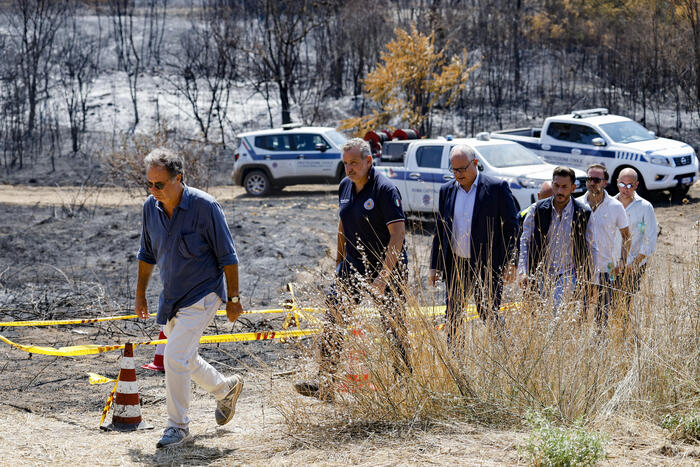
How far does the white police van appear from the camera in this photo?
21172 mm

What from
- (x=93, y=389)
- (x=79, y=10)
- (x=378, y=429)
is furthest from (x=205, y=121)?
(x=378, y=429)

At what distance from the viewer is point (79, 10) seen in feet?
155

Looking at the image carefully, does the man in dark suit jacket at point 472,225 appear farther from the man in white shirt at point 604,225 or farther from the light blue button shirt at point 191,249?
the light blue button shirt at point 191,249

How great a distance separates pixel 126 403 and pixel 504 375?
8.27 feet

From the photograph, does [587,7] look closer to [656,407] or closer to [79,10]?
[79,10]

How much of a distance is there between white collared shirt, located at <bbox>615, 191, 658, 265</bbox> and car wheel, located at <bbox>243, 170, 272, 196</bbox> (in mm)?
15172

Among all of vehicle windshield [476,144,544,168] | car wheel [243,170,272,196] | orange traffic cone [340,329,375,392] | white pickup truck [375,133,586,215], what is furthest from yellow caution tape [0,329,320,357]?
car wheel [243,170,272,196]

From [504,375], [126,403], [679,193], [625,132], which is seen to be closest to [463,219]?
[504,375]

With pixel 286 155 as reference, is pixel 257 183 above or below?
below

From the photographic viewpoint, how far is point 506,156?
15391 millimetres

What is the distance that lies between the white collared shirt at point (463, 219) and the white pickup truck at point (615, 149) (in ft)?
40.0

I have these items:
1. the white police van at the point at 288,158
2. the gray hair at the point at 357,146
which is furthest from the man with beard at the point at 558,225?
the white police van at the point at 288,158

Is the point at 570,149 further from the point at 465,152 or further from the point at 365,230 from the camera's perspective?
the point at 365,230

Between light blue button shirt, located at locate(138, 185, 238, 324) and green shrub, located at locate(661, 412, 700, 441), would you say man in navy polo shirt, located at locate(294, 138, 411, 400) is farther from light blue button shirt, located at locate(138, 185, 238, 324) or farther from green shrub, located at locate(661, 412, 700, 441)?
green shrub, located at locate(661, 412, 700, 441)
